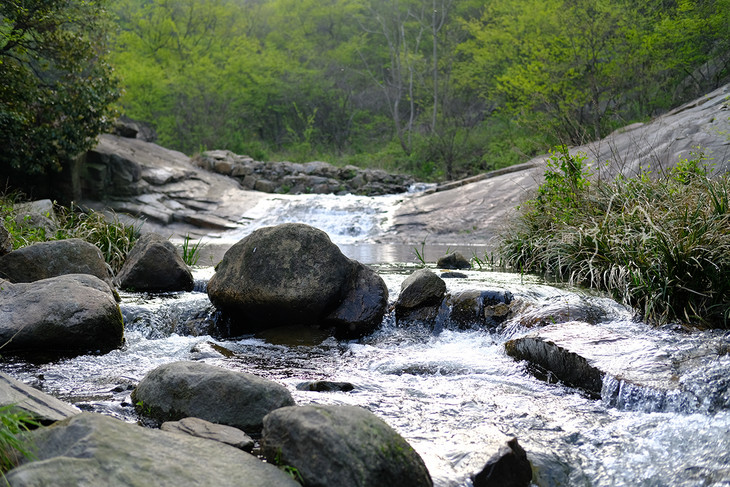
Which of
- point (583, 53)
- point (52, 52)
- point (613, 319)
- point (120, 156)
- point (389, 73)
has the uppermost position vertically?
point (389, 73)

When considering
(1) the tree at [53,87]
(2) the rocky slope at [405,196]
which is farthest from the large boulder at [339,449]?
(1) the tree at [53,87]

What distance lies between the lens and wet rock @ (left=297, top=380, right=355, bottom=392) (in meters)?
4.10

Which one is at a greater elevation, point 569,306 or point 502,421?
point 569,306

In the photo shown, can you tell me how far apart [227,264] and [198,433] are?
3.23m

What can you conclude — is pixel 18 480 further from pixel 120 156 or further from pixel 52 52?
pixel 120 156

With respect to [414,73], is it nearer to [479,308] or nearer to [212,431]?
[479,308]

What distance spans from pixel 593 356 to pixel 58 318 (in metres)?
4.10

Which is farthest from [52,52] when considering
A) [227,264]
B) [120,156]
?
[227,264]

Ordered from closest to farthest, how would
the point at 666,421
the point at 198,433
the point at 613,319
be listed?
1. the point at 198,433
2. the point at 666,421
3. the point at 613,319

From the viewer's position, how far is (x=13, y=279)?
611cm

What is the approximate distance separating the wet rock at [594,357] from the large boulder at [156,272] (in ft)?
13.0

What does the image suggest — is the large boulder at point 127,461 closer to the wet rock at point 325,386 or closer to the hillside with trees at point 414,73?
the wet rock at point 325,386

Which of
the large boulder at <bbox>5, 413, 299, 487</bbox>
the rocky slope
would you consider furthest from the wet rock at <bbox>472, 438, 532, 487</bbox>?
the rocky slope

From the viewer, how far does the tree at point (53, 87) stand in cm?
1153
